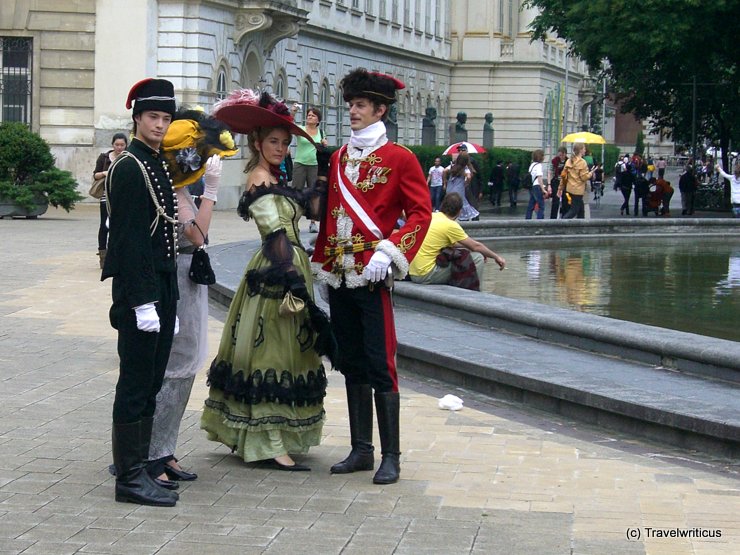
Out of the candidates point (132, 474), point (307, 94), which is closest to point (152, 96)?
point (132, 474)

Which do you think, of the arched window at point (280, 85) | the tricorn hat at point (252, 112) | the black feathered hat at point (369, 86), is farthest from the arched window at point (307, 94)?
the black feathered hat at point (369, 86)

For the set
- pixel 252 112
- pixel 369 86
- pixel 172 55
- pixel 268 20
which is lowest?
pixel 252 112

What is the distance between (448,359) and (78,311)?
15.1 feet

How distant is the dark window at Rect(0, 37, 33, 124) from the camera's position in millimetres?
34031

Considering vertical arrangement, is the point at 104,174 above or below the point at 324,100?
below

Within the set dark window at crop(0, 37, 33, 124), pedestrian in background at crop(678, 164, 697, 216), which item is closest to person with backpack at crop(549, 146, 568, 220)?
pedestrian in background at crop(678, 164, 697, 216)

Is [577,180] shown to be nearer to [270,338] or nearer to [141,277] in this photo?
[270,338]

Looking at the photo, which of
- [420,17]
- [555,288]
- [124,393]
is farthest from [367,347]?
[420,17]

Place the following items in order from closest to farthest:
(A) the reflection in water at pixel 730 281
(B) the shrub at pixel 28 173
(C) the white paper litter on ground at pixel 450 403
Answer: (C) the white paper litter on ground at pixel 450 403
(A) the reflection in water at pixel 730 281
(B) the shrub at pixel 28 173

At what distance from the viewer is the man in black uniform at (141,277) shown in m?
6.34

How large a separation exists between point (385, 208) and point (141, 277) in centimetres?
138

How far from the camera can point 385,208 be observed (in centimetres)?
717

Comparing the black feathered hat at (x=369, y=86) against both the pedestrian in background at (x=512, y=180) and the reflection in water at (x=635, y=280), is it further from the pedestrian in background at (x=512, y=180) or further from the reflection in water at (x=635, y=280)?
the pedestrian in background at (x=512, y=180)

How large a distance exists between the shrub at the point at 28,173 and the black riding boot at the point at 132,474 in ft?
68.7
